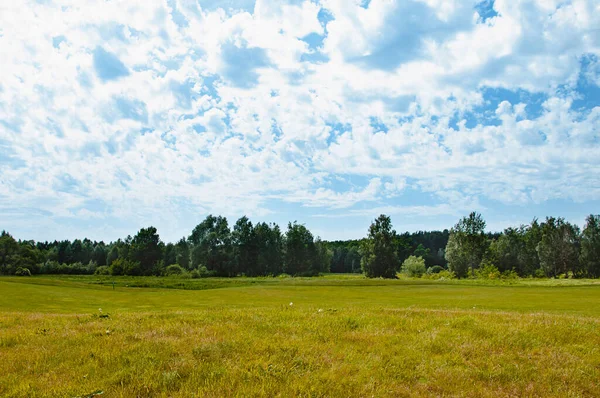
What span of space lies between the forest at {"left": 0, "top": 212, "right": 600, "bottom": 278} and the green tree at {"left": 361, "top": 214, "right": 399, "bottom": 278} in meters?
0.26

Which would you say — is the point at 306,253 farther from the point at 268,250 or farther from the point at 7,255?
the point at 7,255

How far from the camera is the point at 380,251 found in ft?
353

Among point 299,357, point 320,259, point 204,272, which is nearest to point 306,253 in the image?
point 320,259

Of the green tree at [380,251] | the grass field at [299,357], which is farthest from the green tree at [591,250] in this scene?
the grass field at [299,357]

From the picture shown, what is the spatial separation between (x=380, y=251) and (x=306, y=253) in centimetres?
3292

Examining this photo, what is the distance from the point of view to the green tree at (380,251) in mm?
107062

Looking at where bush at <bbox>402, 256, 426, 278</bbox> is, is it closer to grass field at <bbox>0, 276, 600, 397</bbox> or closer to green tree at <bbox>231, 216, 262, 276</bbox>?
green tree at <bbox>231, 216, 262, 276</bbox>

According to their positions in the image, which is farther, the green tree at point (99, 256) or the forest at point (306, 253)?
the green tree at point (99, 256)

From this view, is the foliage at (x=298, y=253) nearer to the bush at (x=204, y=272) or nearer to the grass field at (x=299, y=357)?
the bush at (x=204, y=272)

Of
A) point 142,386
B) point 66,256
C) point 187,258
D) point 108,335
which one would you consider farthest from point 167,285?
point 66,256

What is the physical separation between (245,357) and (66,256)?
580 feet

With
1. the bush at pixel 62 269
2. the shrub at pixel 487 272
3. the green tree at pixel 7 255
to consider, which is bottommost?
the shrub at pixel 487 272

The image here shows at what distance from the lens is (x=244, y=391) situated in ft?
25.4

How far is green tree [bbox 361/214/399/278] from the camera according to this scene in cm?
10706
